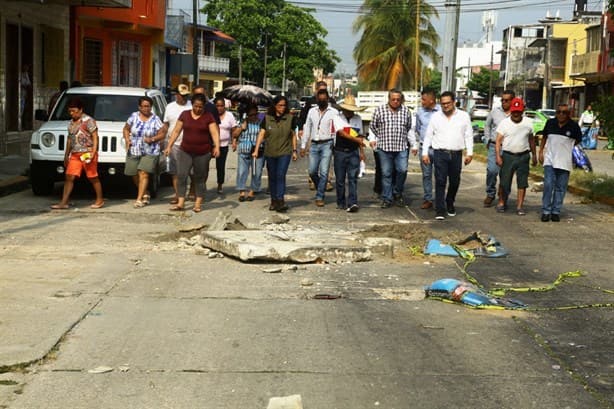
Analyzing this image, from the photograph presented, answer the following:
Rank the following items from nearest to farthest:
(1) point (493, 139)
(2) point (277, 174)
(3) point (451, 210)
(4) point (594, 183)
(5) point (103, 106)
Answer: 1. (2) point (277, 174)
2. (3) point (451, 210)
3. (1) point (493, 139)
4. (5) point (103, 106)
5. (4) point (594, 183)

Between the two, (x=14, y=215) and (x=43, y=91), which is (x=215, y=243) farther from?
(x=43, y=91)

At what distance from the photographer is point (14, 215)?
41.0 feet

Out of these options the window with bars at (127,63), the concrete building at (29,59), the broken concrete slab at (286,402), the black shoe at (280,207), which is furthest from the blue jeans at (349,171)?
the window with bars at (127,63)

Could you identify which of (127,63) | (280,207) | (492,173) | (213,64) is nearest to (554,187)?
Answer: (492,173)

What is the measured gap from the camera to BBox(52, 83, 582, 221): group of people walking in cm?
1304

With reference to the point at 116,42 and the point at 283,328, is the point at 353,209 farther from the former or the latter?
the point at 116,42

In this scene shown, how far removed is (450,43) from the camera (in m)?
26.2

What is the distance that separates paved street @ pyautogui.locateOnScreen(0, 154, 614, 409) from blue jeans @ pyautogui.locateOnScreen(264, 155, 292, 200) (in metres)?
1.79

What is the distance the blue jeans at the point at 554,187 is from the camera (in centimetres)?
1296

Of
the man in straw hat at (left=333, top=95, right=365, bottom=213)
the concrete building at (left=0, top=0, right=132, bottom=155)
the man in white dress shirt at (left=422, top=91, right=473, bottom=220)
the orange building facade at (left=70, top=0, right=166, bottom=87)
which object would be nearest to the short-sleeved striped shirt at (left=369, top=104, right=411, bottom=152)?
the man in straw hat at (left=333, top=95, right=365, bottom=213)

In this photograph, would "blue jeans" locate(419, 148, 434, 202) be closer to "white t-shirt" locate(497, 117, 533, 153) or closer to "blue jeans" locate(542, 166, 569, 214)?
"white t-shirt" locate(497, 117, 533, 153)

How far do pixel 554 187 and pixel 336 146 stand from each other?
3.32m

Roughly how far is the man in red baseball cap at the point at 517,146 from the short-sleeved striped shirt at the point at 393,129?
1.43 m

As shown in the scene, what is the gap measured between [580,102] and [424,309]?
56819 millimetres
